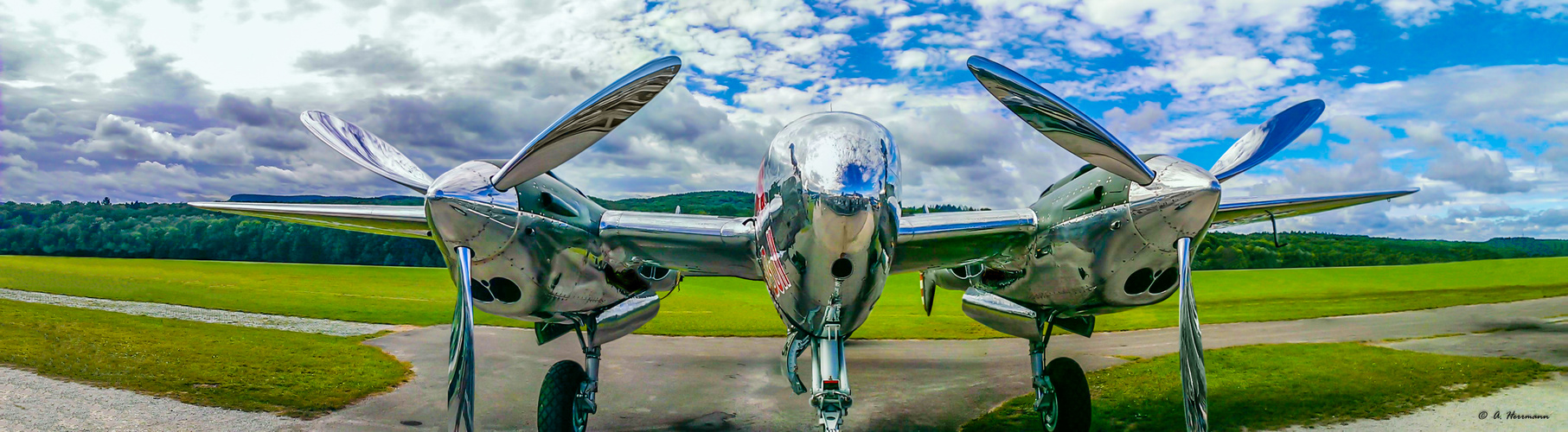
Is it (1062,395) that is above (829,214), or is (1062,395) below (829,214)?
below

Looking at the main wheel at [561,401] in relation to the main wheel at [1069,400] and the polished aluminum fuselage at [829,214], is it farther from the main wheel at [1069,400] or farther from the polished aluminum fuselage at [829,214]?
the main wheel at [1069,400]

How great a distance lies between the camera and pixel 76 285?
769 inches

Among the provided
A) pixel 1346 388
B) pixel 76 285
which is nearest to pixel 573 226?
pixel 1346 388

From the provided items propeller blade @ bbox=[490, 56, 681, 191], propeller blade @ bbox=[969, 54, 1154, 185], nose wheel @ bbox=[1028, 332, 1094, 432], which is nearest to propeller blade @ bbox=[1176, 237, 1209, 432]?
propeller blade @ bbox=[969, 54, 1154, 185]

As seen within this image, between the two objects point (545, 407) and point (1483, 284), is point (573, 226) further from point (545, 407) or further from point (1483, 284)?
point (1483, 284)

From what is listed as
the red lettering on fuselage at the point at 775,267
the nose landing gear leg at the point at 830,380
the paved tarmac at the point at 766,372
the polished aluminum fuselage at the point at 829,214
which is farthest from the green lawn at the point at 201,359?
the polished aluminum fuselage at the point at 829,214

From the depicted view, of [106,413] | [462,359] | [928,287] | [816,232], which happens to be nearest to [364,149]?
[462,359]

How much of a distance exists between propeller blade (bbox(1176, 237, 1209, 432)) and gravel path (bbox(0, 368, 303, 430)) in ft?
25.9

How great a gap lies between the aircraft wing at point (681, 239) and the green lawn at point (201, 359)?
5.03m

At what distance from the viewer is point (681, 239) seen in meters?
4.27

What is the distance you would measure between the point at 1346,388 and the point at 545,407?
31.6ft

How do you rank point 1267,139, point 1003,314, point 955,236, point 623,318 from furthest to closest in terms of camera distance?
1. point 1003,314
2. point 623,318
3. point 1267,139
4. point 955,236

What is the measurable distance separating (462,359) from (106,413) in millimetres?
6065

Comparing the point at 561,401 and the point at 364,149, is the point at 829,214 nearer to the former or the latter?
the point at 561,401
